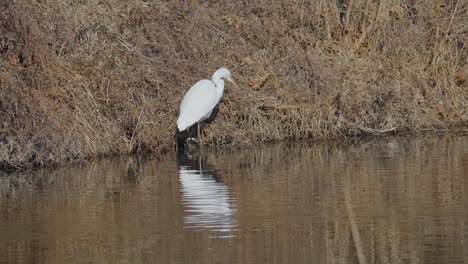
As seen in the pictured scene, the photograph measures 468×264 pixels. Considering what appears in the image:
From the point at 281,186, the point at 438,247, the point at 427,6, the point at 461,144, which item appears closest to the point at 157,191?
the point at 281,186

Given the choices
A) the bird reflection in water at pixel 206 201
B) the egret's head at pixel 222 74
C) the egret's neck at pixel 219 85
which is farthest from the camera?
the egret's head at pixel 222 74

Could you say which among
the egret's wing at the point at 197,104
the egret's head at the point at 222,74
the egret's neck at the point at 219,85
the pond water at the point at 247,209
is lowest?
the pond water at the point at 247,209

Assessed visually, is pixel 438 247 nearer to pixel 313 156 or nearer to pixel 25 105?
pixel 313 156

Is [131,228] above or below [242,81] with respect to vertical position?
below

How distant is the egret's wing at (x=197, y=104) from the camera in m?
17.7

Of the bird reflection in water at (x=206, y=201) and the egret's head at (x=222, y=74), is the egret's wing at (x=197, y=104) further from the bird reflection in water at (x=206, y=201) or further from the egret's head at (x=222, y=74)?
the bird reflection in water at (x=206, y=201)

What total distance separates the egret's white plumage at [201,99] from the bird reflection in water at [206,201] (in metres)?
1.80

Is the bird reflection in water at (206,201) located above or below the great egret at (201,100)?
below

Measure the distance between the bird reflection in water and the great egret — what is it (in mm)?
1796

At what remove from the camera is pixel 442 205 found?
11.1 meters

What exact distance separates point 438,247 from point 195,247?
75.9 inches

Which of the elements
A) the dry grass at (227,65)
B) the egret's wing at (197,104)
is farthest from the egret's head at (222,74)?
the dry grass at (227,65)

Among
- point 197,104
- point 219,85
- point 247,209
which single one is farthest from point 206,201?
point 219,85

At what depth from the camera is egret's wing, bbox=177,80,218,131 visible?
17.7 m
